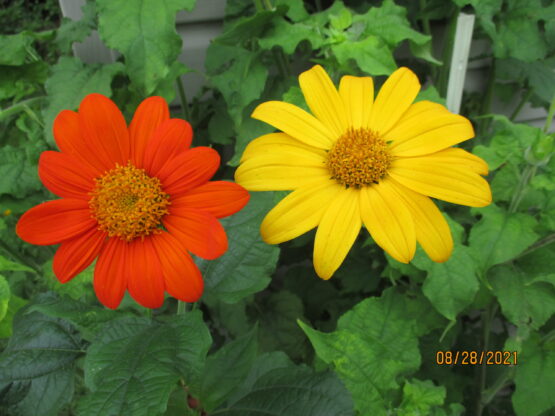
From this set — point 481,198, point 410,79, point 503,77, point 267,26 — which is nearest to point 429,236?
point 481,198

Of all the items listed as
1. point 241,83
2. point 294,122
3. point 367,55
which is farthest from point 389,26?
point 294,122

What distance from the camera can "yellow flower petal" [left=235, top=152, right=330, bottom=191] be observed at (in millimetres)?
647

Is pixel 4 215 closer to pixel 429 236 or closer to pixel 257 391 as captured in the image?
pixel 257 391

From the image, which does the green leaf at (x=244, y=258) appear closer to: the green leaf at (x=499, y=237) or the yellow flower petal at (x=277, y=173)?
the yellow flower petal at (x=277, y=173)

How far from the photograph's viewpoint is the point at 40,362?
2.30ft

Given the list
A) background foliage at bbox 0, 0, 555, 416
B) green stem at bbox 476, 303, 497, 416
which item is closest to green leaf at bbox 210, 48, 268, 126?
background foliage at bbox 0, 0, 555, 416

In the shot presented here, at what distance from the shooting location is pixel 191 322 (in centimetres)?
61

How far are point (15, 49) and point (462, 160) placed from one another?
1.06 m

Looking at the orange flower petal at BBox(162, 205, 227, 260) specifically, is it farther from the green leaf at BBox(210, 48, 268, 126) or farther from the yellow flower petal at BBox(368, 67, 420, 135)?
the green leaf at BBox(210, 48, 268, 126)

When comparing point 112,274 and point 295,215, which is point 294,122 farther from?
point 112,274

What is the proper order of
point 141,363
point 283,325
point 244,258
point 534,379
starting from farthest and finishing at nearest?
1. point 283,325
2. point 534,379
3. point 244,258
4. point 141,363

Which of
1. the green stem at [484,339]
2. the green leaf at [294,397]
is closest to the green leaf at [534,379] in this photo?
the green stem at [484,339]

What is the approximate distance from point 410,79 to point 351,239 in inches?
10.3

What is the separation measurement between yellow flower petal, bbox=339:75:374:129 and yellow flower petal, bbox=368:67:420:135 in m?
0.01
